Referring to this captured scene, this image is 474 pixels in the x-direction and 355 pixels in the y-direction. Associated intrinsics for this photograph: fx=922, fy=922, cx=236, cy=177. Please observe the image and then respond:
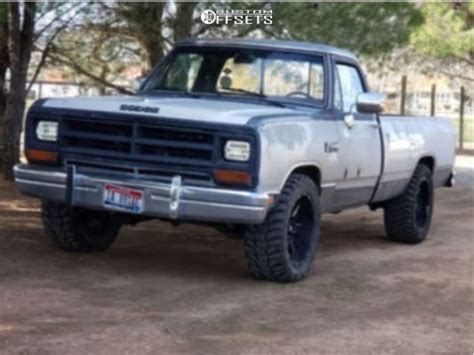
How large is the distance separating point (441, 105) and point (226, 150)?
72.6 ft

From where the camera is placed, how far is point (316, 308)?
20.1 feet

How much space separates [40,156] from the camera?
6828 mm

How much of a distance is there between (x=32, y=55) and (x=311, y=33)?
3.97 meters

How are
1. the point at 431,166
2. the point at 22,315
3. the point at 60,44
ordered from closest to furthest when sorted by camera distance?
the point at 22,315, the point at 431,166, the point at 60,44

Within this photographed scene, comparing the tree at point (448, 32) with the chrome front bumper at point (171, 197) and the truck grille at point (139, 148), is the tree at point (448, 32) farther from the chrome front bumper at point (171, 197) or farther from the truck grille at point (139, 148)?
the chrome front bumper at point (171, 197)

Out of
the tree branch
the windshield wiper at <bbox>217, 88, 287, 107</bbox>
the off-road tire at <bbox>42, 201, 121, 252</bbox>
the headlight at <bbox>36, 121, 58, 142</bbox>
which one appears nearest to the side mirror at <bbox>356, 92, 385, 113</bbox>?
the windshield wiper at <bbox>217, 88, 287, 107</bbox>

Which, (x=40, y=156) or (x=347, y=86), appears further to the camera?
(x=347, y=86)

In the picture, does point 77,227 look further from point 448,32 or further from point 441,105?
point 441,105

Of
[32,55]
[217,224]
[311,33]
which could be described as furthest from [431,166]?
[32,55]

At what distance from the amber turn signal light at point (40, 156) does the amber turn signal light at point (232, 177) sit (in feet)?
4.32

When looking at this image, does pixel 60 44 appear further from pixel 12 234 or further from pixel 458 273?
pixel 458 273

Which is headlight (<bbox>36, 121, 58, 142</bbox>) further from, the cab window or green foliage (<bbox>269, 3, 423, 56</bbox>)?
green foliage (<bbox>269, 3, 423, 56</bbox>)

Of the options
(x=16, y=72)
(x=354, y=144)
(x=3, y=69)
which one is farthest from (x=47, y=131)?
(x=3, y=69)

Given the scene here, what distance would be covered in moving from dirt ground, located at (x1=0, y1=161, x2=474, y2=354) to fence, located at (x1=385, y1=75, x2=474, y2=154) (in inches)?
624
